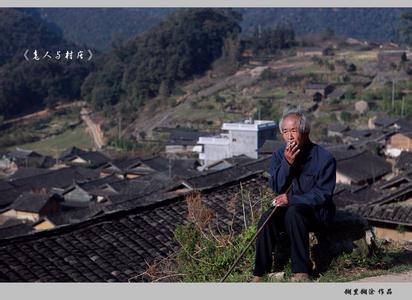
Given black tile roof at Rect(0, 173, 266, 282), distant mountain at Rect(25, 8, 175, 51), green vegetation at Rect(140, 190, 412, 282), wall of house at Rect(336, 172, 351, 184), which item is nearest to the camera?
green vegetation at Rect(140, 190, 412, 282)

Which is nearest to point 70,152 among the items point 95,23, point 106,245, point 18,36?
point 18,36

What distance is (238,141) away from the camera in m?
26.7

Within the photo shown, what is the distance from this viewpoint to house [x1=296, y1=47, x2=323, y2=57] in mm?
52969

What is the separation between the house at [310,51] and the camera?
53.0 m

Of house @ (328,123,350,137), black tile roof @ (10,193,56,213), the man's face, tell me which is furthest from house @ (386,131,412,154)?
the man's face

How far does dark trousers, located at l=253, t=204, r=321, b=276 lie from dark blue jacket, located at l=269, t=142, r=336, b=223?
0.19 ft

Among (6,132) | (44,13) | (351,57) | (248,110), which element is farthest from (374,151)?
(44,13)

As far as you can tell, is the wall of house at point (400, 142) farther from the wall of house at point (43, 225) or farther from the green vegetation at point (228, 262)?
the green vegetation at point (228, 262)

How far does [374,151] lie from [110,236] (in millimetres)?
22896

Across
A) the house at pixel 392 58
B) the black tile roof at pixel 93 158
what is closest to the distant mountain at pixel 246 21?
the house at pixel 392 58

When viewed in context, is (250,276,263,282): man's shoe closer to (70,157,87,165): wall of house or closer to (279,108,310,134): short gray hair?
(279,108,310,134): short gray hair

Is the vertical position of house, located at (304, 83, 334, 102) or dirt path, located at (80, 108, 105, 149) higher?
house, located at (304, 83, 334, 102)

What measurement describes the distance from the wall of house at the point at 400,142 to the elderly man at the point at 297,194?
24.3m

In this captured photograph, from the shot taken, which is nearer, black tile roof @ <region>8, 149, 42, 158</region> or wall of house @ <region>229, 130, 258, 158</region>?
wall of house @ <region>229, 130, 258, 158</region>
